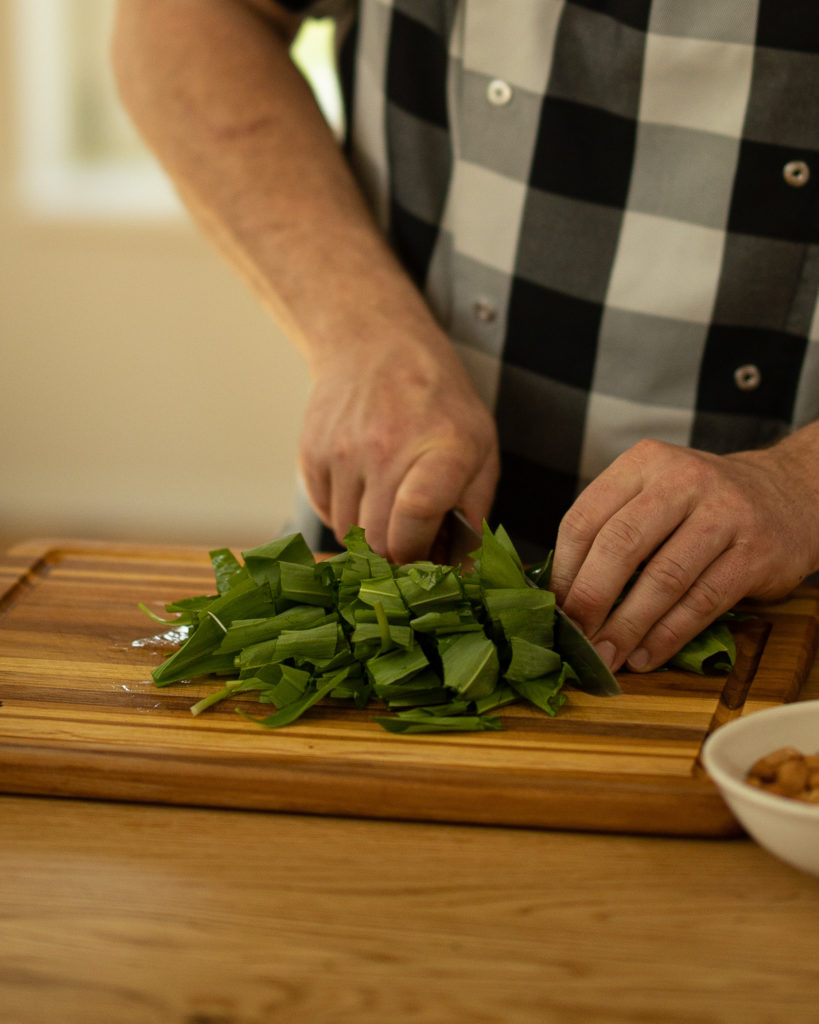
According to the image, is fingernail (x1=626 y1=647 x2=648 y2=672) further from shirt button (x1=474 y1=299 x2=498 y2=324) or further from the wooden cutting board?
shirt button (x1=474 y1=299 x2=498 y2=324)

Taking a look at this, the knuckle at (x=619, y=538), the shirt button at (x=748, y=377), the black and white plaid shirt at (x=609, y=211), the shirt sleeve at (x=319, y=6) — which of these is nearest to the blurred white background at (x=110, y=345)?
the shirt sleeve at (x=319, y=6)

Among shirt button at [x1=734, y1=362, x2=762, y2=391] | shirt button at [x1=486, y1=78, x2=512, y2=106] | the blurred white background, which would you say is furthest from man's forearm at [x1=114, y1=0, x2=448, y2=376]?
the blurred white background

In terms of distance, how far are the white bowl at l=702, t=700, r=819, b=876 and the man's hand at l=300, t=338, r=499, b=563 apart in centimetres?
53

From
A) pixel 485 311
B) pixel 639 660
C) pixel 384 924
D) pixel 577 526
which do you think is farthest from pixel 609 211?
pixel 384 924

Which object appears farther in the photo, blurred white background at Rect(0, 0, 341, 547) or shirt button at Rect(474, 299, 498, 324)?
blurred white background at Rect(0, 0, 341, 547)

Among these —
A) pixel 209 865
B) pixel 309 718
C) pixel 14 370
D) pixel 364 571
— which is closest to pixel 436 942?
pixel 209 865

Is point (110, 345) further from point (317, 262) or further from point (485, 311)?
point (485, 311)

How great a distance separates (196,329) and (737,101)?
3392mm

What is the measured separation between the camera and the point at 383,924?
0.79m

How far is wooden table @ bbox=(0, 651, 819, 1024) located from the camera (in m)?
0.72

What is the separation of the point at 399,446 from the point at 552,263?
34 centimetres

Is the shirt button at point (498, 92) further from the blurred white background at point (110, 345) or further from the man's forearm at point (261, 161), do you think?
the blurred white background at point (110, 345)

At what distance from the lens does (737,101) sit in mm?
1354

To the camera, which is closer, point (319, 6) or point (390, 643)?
point (390, 643)
